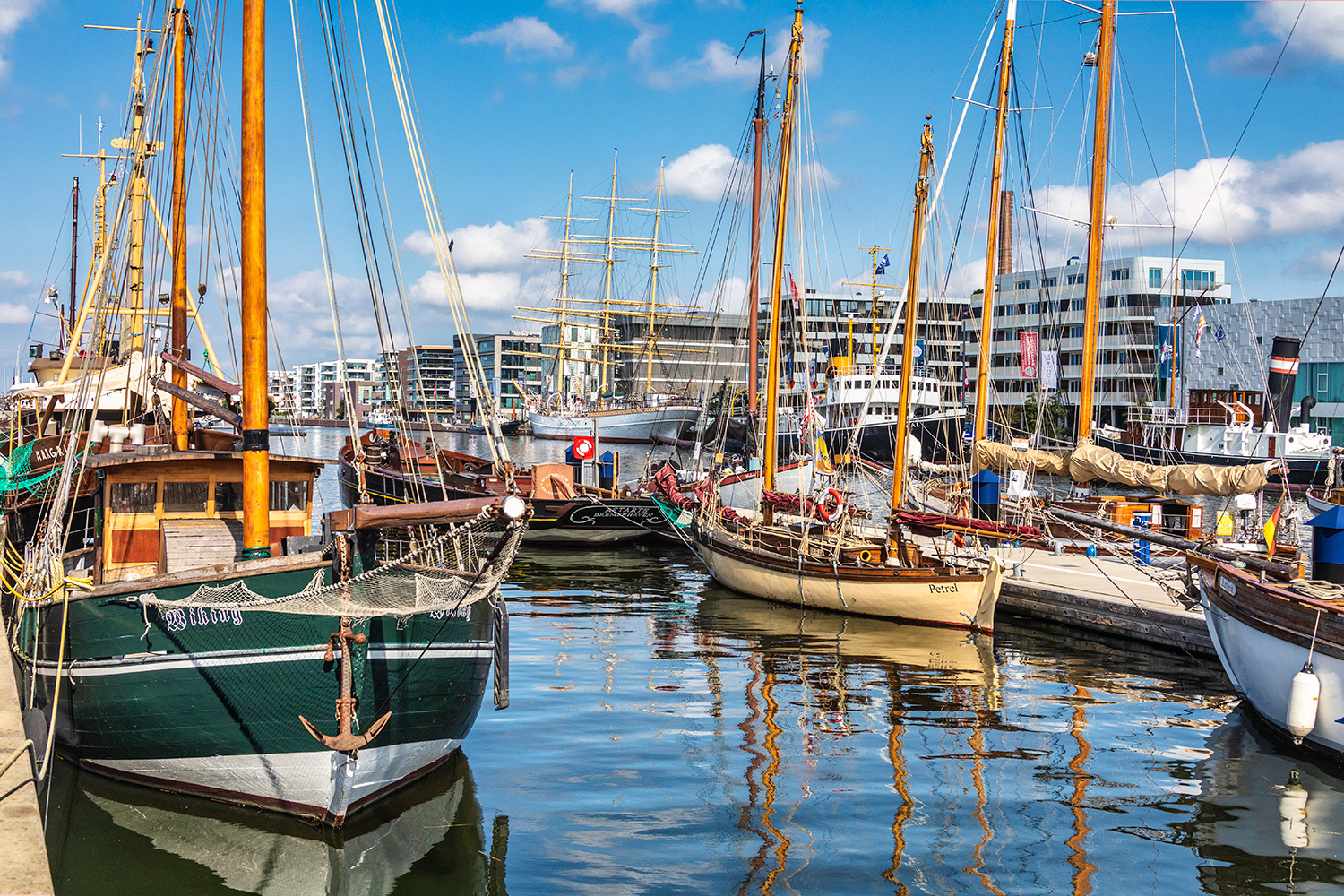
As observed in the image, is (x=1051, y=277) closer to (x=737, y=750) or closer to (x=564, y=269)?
(x=564, y=269)

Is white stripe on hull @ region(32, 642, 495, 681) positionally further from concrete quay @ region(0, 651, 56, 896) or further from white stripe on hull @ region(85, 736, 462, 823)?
concrete quay @ region(0, 651, 56, 896)

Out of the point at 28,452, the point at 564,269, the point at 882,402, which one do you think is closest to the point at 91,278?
the point at 28,452

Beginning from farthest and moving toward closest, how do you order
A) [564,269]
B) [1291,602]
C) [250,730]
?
1. [564,269]
2. [1291,602]
3. [250,730]

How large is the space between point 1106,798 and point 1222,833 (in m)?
1.29

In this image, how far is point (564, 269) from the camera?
131750 millimetres

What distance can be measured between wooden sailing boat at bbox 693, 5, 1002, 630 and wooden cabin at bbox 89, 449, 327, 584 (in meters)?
13.1

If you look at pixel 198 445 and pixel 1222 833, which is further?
pixel 198 445

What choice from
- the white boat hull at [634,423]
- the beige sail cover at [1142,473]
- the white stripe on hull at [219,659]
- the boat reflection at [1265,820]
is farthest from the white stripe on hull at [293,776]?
the white boat hull at [634,423]

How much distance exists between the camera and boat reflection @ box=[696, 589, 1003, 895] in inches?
452

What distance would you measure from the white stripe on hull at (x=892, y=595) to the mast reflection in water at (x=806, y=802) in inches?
109

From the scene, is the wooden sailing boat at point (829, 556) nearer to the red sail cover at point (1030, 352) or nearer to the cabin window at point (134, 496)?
the red sail cover at point (1030, 352)

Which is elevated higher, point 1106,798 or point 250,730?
point 250,730

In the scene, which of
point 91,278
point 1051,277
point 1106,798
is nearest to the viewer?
point 1106,798

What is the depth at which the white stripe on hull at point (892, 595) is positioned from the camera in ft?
72.9
